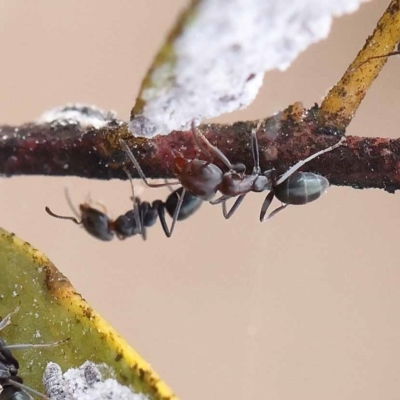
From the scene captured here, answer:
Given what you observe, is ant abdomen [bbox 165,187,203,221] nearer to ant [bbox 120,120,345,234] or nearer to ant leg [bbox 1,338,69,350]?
ant [bbox 120,120,345,234]

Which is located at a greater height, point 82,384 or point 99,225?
point 99,225

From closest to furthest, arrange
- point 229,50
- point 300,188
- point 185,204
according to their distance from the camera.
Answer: point 229,50 < point 300,188 < point 185,204

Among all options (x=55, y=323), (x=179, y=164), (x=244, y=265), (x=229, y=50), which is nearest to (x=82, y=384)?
(x=55, y=323)

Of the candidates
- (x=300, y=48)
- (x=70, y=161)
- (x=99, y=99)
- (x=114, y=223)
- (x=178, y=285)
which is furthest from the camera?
(x=178, y=285)

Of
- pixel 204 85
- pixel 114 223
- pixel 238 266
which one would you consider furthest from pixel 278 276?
pixel 204 85

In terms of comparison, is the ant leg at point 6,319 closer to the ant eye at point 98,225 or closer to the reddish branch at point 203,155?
the reddish branch at point 203,155

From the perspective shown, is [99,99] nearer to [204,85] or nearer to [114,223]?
[114,223]

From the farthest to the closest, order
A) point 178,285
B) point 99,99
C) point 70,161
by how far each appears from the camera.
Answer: point 178,285, point 99,99, point 70,161

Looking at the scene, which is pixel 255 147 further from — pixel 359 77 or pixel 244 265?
pixel 244 265
